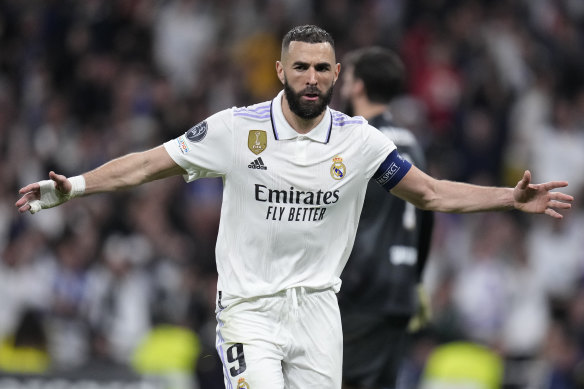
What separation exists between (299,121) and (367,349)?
2.21 meters

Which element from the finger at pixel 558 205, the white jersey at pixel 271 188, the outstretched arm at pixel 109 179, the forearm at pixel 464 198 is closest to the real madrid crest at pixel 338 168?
the white jersey at pixel 271 188

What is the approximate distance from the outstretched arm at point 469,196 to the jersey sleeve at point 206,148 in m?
0.93

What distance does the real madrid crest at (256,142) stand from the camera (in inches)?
244

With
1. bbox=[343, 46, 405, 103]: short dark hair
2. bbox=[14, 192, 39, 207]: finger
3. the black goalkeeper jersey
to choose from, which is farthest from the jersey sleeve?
bbox=[343, 46, 405, 103]: short dark hair

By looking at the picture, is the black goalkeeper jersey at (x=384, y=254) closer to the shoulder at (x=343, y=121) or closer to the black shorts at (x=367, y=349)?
the black shorts at (x=367, y=349)

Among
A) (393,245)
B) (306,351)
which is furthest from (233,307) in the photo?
(393,245)

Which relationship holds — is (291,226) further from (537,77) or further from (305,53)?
(537,77)

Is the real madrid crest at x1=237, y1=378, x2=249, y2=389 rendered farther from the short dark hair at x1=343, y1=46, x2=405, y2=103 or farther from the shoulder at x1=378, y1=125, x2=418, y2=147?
the short dark hair at x1=343, y1=46, x2=405, y2=103

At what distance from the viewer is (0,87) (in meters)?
16.3

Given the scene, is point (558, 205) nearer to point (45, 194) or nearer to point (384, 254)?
point (384, 254)

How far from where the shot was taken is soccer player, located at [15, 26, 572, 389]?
20.1 feet

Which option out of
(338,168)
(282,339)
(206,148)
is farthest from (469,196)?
(206,148)

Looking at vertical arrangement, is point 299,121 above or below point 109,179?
above

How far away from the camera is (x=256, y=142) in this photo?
20.4ft
